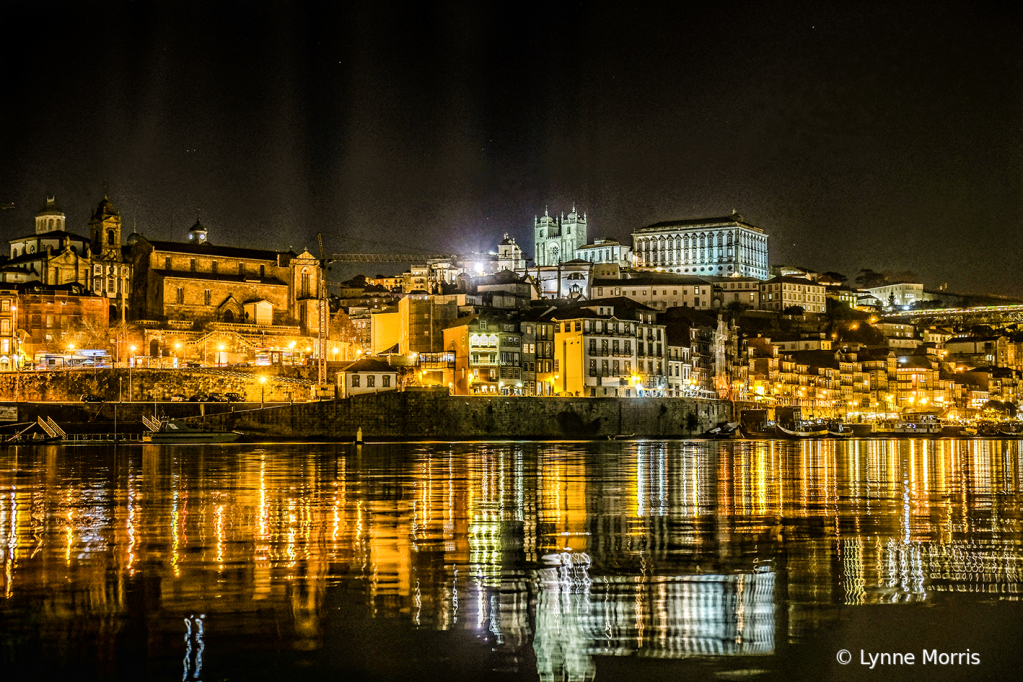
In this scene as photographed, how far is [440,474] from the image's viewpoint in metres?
36.1

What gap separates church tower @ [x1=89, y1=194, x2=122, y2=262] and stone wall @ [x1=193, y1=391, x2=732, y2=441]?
41.1m

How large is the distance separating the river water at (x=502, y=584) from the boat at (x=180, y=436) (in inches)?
1720

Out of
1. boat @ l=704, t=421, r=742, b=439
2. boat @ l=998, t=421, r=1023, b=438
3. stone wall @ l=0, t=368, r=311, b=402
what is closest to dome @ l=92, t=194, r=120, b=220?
stone wall @ l=0, t=368, r=311, b=402

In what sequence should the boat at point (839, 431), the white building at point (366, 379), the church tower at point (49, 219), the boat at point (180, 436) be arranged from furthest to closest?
the church tower at point (49, 219), the boat at point (839, 431), the white building at point (366, 379), the boat at point (180, 436)

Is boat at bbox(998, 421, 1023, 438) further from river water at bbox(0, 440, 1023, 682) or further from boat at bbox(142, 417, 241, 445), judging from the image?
river water at bbox(0, 440, 1023, 682)

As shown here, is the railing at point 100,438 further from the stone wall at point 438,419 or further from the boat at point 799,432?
the boat at point 799,432

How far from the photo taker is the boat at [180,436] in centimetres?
7100

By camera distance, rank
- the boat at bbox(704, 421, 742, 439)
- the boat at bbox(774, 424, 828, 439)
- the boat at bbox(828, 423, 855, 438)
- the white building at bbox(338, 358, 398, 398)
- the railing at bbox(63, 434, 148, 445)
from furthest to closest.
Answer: the boat at bbox(828, 423, 855, 438)
the boat at bbox(774, 424, 828, 439)
the boat at bbox(704, 421, 742, 439)
the white building at bbox(338, 358, 398, 398)
the railing at bbox(63, 434, 148, 445)

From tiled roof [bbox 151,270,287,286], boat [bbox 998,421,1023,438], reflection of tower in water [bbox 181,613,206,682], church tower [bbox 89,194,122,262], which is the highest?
church tower [bbox 89,194,122,262]

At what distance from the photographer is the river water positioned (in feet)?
33.0

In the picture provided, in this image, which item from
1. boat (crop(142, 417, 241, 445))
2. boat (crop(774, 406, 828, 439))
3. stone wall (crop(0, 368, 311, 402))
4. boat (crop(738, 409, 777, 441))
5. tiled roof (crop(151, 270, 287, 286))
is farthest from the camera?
tiled roof (crop(151, 270, 287, 286))

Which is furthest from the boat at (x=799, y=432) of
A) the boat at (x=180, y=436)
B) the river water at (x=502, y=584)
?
the river water at (x=502, y=584)

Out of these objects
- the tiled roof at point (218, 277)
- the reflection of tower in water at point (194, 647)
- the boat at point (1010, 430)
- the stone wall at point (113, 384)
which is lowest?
the reflection of tower in water at point (194, 647)

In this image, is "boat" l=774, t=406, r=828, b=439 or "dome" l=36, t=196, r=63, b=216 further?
"dome" l=36, t=196, r=63, b=216
